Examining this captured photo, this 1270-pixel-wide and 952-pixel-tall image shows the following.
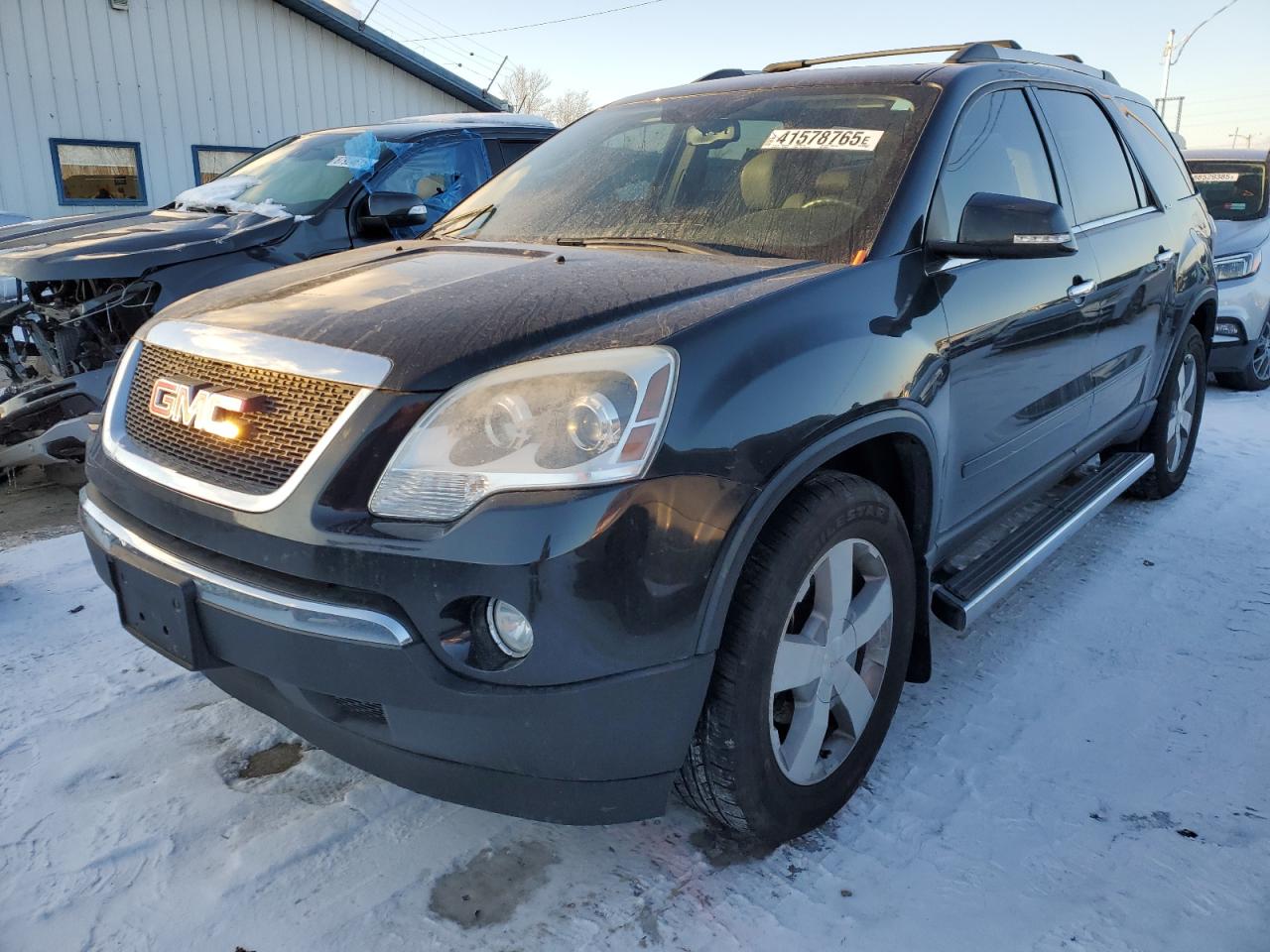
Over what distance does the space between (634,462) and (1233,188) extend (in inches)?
351

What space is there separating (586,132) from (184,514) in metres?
2.09

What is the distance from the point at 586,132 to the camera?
3.38 meters

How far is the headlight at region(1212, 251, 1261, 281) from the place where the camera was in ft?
23.7

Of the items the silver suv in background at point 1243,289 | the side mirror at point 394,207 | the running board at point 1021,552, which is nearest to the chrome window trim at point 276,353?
the running board at point 1021,552

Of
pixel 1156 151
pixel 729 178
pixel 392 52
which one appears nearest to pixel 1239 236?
pixel 1156 151

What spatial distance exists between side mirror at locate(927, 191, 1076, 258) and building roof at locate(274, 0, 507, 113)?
1527 centimetres

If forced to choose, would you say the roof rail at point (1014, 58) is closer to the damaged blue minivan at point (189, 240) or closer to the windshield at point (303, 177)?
the damaged blue minivan at point (189, 240)

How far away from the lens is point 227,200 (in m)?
5.34

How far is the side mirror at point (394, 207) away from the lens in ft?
14.9

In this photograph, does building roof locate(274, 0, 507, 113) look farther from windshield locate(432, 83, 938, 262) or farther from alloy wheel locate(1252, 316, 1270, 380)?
windshield locate(432, 83, 938, 262)

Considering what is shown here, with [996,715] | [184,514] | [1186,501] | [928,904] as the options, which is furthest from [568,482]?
[1186,501]

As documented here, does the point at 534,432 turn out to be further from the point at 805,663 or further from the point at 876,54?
the point at 876,54

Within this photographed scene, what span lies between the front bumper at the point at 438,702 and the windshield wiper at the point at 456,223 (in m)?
1.63

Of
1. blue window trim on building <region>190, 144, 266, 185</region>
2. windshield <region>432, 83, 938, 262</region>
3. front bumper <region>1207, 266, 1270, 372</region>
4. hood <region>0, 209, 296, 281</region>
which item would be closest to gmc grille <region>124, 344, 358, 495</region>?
windshield <region>432, 83, 938, 262</region>
